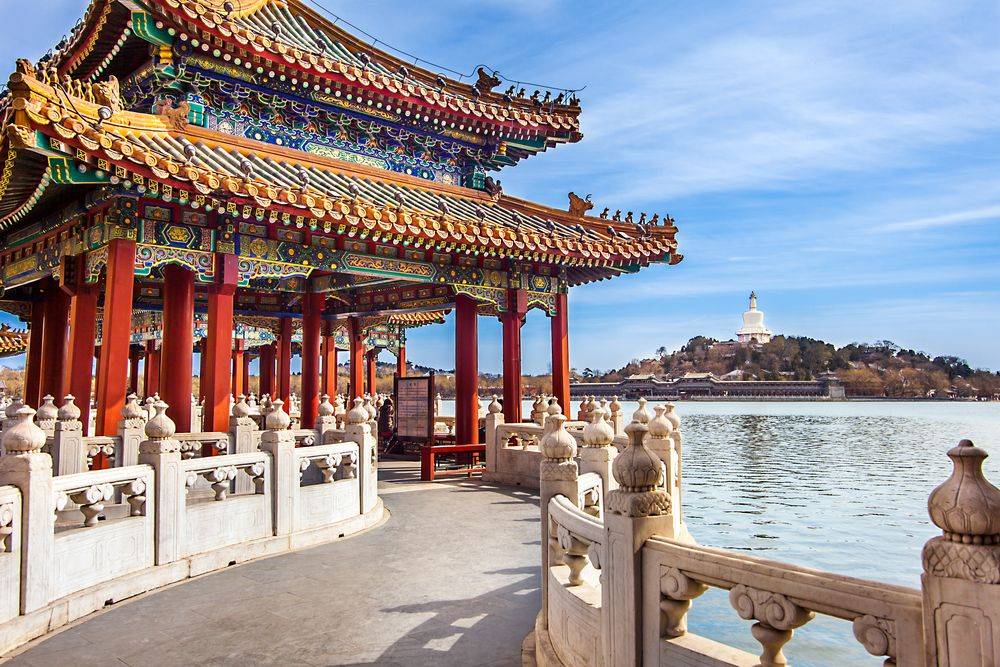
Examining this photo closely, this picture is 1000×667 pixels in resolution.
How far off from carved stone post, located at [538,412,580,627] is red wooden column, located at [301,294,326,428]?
11.2 m

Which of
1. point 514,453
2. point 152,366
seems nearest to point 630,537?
point 514,453

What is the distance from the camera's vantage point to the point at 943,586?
7.73 feet

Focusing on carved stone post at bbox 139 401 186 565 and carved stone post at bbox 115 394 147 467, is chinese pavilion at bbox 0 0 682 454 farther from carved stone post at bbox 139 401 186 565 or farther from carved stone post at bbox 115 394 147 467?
carved stone post at bbox 139 401 186 565

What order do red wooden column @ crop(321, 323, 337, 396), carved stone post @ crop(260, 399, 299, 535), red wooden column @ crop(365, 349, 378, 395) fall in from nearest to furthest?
1. carved stone post @ crop(260, 399, 299, 535)
2. red wooden column @ crop(321, 323, 337, 396)
3. red wooden column @ crop(365, 349, 378, 395)

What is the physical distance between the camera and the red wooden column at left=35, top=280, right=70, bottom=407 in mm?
13820

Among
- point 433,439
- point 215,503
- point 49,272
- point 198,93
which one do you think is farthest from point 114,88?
point 433,439

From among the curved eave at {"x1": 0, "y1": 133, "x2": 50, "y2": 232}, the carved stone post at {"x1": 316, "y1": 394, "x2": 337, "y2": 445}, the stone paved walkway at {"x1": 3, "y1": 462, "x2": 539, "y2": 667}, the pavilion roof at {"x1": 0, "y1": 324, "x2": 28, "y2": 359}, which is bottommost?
the stone paved walkway at {"x1": 3, "y1": 462, "x2": 539, "y2": 667}

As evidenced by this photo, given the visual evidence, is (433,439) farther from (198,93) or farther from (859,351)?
(859,351)

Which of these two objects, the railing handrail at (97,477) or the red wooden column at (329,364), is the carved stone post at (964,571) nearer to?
the railing handrail at (97,477)

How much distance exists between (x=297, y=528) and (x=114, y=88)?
259 inches

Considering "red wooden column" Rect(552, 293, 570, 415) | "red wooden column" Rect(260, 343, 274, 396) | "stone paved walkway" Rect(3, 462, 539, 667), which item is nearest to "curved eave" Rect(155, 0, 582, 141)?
"red wooden column" Rect(552, 293, 570, 415)

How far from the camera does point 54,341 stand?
14023mm

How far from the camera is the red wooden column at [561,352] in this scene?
16641mm

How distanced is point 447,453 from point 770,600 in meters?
11.8
